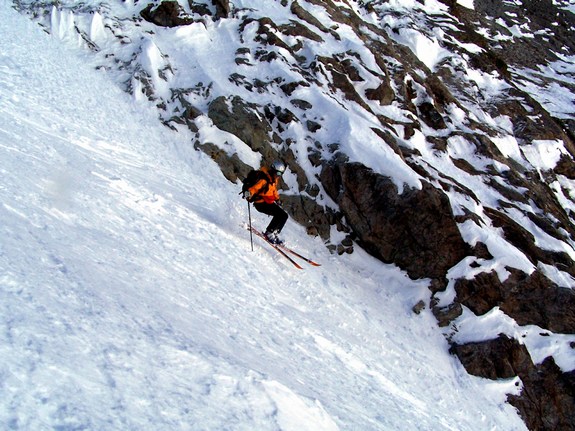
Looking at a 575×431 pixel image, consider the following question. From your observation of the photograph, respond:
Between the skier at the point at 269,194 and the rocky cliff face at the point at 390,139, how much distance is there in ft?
9.75

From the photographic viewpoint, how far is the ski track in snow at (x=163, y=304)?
4.11 m

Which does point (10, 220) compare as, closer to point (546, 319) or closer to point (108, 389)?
point (108, 389)

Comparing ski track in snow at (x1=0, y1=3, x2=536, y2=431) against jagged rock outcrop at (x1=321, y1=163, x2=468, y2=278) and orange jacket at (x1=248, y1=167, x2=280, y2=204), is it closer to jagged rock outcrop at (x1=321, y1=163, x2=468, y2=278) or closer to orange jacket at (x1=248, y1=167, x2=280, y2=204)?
jagged rock outcrop at (x1=321, y1=163, x2=468, y2=278)

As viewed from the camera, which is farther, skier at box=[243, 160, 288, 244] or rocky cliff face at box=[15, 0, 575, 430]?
rocky cliff face at box=[15, 0, 575, 430]

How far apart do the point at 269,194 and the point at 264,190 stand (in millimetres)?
215

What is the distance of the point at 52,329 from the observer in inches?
173

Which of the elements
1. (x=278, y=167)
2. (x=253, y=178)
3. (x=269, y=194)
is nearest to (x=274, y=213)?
(x=269, y=194)

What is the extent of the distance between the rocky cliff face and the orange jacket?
11.5ft

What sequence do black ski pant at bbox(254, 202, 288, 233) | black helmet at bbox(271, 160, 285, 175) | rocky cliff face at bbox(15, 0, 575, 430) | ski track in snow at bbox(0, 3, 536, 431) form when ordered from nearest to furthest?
ski track in snow at bbox(0, 3, 536, 431) < black helmet at bbox(271, 160, 285, 175) < black ski pant at bbox(254, 202, 288, 233) < rocky cliff face at bbox(15, 0, 575, 430)

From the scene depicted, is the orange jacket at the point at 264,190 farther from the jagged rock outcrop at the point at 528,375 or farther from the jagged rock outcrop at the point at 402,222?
the jagged rock outcrop at the point at 528,375

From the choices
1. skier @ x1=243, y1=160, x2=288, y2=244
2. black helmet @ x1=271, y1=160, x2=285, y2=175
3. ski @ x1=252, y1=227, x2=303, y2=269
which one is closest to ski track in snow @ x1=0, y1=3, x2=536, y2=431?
ski @ x1=252, y1=227, x2=303, y2=269

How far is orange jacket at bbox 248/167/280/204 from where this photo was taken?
11.7 m

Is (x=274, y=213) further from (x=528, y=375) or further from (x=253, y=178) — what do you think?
(x=528, y=375)

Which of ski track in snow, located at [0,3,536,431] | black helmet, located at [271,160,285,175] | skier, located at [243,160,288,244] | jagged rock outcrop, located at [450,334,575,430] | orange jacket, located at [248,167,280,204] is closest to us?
ski track in snow, located at [0,3,536,431]
